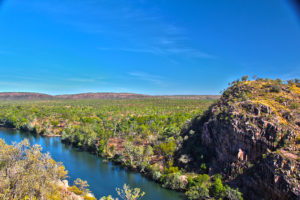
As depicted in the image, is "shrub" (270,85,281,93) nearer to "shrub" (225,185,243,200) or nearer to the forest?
the forest

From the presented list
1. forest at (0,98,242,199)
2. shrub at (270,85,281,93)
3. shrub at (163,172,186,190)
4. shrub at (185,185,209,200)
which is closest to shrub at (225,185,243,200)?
forest at (0,98,242,199)

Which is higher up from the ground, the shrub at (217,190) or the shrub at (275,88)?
the shrub at (275,88)

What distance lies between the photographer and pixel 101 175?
147 ft

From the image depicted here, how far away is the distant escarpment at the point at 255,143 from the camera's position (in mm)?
29500

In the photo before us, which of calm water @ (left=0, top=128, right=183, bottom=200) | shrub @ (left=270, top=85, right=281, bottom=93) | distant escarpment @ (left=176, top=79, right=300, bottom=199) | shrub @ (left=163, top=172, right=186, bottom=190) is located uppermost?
shrub @ (left=270, top=85, right=281, bottom=93)

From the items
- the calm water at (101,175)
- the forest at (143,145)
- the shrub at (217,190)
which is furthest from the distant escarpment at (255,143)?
the calm water at (101,175)

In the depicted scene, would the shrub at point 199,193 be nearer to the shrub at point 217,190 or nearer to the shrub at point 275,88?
the shrub at point 217,190

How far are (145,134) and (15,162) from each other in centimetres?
4389

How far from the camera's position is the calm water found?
37062 millimetres

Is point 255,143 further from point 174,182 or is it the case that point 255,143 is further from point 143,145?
point 143,145

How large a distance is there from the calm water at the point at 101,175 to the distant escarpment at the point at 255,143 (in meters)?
9.72

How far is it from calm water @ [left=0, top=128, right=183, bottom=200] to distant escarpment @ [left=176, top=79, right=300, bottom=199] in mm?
9715

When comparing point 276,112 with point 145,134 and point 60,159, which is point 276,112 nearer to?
point 145,134

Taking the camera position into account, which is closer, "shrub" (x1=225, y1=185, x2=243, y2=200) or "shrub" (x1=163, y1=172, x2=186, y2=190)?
"shrub" (x1=225, y1=185, x2=243, y2=200)
